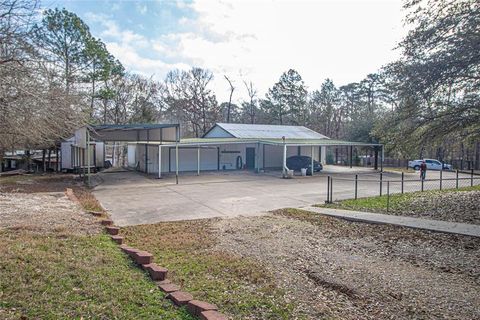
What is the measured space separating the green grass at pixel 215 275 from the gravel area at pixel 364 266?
0.25 metres

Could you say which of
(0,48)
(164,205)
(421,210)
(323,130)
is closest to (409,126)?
(421,210)

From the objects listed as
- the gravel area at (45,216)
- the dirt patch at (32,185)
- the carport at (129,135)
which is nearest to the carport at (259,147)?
the carport at (129,135)

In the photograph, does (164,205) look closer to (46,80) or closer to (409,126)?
(46,80)

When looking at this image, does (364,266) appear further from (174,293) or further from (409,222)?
(409,222)

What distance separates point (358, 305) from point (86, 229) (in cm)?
533

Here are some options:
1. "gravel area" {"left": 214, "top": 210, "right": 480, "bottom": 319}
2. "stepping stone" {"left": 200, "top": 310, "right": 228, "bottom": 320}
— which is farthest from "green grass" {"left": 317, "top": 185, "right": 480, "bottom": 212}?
"stepping stone" {"left": 200, "top": 310, "right": 228, "bottom": 320}

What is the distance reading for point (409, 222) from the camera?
856cm

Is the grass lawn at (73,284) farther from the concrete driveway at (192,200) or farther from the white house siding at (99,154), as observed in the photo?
the white house siding at (99,154)

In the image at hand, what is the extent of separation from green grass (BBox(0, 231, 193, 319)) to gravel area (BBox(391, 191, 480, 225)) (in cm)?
804

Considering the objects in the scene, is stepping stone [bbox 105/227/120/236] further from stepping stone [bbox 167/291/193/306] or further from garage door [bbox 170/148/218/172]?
garage door [bbox 170/148/218/172]

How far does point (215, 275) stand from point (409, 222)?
5701 millimetres

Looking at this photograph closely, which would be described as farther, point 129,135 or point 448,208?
point 129,135

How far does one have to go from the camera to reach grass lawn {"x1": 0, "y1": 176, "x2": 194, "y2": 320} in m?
3.61

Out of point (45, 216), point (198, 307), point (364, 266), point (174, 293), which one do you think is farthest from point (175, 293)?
point (45, 216)
